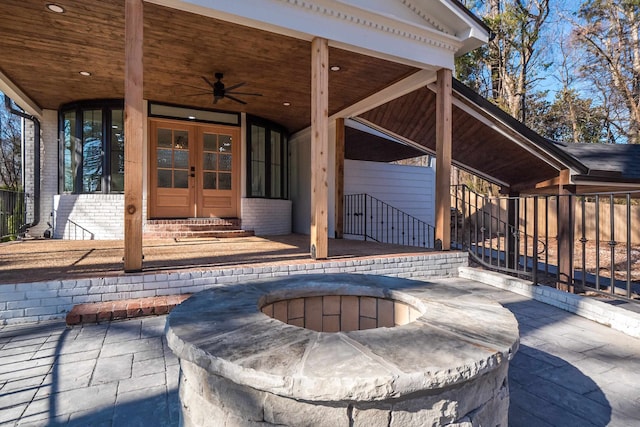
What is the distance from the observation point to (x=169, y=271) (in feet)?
10.3

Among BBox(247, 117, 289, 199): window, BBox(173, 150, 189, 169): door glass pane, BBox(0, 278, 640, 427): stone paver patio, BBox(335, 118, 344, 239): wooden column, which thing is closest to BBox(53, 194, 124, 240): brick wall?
BBox(173, 150, 189, 169): door glass pane

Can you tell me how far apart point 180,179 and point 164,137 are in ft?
2.66

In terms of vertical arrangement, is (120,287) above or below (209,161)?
below

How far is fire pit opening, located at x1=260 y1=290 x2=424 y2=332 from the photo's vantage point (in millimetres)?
1841

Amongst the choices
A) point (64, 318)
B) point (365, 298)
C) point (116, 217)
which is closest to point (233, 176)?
point (116, 217)

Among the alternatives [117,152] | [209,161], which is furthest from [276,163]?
[117,152]

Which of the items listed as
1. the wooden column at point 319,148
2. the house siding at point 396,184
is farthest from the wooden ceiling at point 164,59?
the house siding at point 396,184

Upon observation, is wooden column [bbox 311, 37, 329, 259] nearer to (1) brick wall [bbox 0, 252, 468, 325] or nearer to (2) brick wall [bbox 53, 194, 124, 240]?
(1) brick wall [bbox 0, 252, 468, 325]

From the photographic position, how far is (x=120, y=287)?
292cm

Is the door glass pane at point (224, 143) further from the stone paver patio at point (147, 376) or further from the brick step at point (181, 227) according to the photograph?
the stone paver patio at point (147, 376)

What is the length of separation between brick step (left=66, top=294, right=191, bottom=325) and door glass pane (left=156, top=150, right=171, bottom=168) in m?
3.98

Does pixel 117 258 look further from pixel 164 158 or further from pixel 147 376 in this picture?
pixel 164 158

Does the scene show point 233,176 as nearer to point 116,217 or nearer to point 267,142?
point 267,142

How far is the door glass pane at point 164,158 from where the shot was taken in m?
6.33
